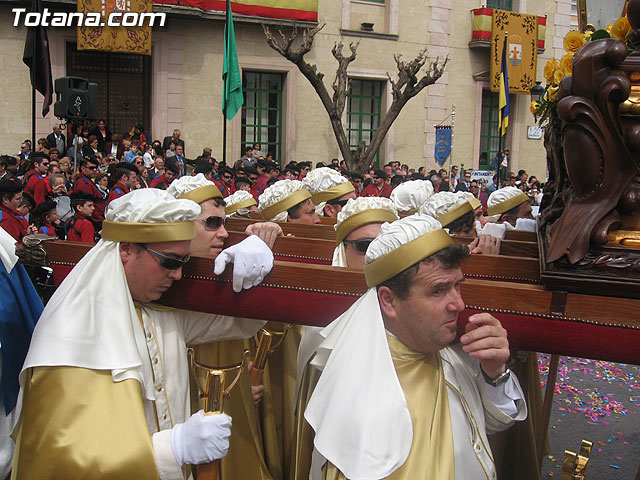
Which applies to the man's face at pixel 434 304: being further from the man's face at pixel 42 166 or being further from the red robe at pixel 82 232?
the man's face at pixel 42 166

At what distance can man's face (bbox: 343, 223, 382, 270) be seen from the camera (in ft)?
10.5

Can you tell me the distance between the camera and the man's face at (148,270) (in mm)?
2447

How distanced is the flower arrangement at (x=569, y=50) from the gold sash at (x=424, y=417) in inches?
62.2

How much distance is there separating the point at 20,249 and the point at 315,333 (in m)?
1.32

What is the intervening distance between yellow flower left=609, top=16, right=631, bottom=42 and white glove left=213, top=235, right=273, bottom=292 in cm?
181

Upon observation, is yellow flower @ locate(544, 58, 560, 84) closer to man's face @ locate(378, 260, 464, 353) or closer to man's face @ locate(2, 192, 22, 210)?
man's face @ locate(378, 260, 464, 353)

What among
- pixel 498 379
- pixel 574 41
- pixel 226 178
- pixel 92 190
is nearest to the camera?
pixel 498 379

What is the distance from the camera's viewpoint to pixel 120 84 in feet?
57.5

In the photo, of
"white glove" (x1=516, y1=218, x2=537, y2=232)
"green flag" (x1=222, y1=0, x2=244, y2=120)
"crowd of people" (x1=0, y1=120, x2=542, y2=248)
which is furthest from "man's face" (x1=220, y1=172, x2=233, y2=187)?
"white glove" (x1=516, y1=218, x2=537, y2=232)

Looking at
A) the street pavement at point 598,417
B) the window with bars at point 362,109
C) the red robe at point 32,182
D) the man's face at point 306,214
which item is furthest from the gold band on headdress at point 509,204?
the window with bars at point 362,109

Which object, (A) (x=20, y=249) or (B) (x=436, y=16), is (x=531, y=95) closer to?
(B) (x=436, y=16)

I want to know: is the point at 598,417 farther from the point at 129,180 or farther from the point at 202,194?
the point at 129,180

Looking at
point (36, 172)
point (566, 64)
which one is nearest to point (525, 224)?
point (566, 64)

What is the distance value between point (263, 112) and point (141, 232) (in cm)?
1686
